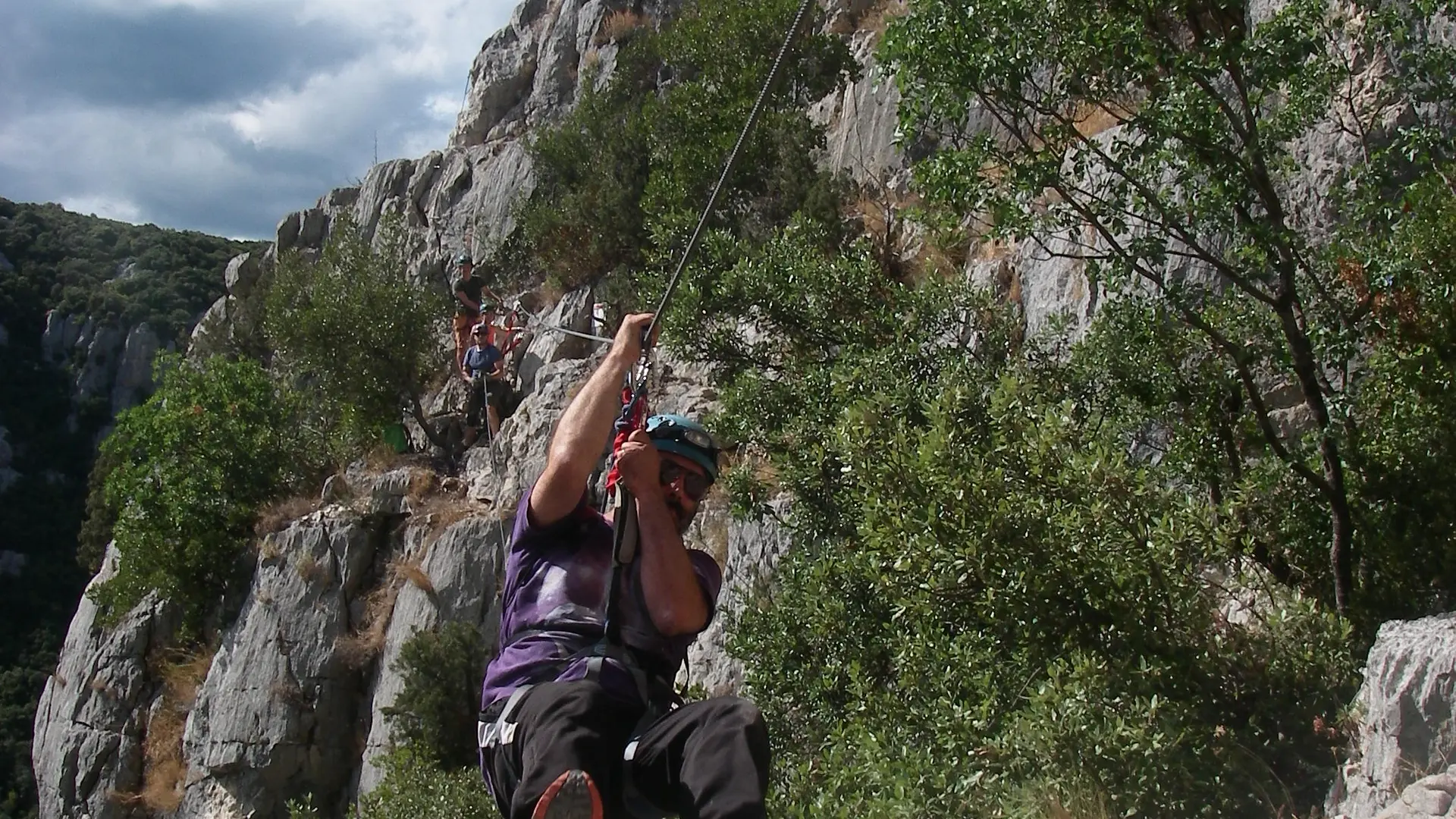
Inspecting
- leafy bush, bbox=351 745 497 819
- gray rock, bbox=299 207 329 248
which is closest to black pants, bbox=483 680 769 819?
leafy bush, bbox=351 745 497 819

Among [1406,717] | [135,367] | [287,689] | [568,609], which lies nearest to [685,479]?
[568,609]

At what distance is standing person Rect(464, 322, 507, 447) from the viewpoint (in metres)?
19.0

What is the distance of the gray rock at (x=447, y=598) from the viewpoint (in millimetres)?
17016

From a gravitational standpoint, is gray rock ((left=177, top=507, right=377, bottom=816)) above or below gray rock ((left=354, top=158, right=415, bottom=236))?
below

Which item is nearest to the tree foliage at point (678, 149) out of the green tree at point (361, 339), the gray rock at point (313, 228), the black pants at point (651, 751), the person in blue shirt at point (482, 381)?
the person in blue shirt at point (482, 381)

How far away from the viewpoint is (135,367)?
6006 centimetres

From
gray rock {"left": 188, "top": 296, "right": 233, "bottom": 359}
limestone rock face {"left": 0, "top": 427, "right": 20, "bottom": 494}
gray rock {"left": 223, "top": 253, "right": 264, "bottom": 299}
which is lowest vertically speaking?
limestone rock face {"left": 0, "top": 427, "right": 20, "bottom": 494}

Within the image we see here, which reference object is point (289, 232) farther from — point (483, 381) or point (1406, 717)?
point (1406, 717)

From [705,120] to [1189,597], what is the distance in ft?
46.7

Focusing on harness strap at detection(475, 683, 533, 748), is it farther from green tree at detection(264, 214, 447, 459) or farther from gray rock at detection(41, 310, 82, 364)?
gray rock at detection(41, 310, 82, 364)

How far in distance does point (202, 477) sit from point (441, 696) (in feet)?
30.2

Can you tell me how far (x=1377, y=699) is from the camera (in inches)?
158

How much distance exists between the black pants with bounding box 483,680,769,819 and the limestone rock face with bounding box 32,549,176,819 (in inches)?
827

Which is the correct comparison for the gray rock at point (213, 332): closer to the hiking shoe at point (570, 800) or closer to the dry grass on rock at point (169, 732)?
the dry grass on rock at point (169, 732)
